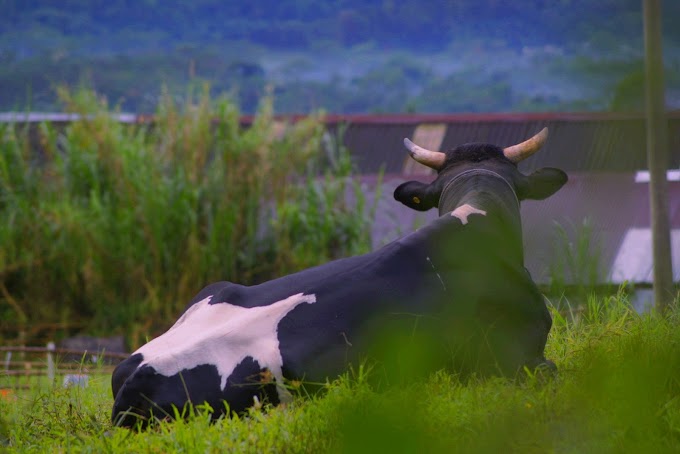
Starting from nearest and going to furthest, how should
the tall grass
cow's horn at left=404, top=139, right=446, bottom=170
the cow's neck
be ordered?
the cow's neck → cow's horn at left=404, top=139, right=446, bottom=170 → the tall grass

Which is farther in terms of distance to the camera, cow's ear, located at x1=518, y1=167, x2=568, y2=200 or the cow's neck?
cow's ear, located at x1=518, y1=167, x2=568, y2=200

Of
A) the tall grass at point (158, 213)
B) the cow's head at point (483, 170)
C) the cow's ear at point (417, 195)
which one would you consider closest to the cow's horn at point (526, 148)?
the cow's head at point (483, 170)

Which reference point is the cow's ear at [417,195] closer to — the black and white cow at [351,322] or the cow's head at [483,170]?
the cow's head at [483,170]

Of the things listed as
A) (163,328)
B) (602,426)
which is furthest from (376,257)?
(163,328)

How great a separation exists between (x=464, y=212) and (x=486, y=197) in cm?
25

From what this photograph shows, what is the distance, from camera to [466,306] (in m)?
3.31

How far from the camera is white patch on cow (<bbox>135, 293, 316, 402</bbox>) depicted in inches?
121

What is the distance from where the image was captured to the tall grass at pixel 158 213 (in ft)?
31.6

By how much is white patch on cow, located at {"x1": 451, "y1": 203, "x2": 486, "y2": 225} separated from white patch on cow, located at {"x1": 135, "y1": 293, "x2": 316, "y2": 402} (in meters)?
0.70

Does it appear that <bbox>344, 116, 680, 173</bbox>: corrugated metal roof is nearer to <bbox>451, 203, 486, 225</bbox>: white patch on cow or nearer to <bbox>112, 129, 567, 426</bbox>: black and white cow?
<bbox>451, 203, 486, 225</bbox>: white patch on cow

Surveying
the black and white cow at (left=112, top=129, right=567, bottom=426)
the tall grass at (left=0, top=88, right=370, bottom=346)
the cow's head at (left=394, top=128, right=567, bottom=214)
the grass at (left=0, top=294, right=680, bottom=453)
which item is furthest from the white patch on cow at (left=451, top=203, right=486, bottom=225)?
the tall grass at (left=0, top=88, right=370, bottom=346)

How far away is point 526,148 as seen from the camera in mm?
4227

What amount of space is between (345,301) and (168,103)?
749 cm

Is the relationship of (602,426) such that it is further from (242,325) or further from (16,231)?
(16,231)
